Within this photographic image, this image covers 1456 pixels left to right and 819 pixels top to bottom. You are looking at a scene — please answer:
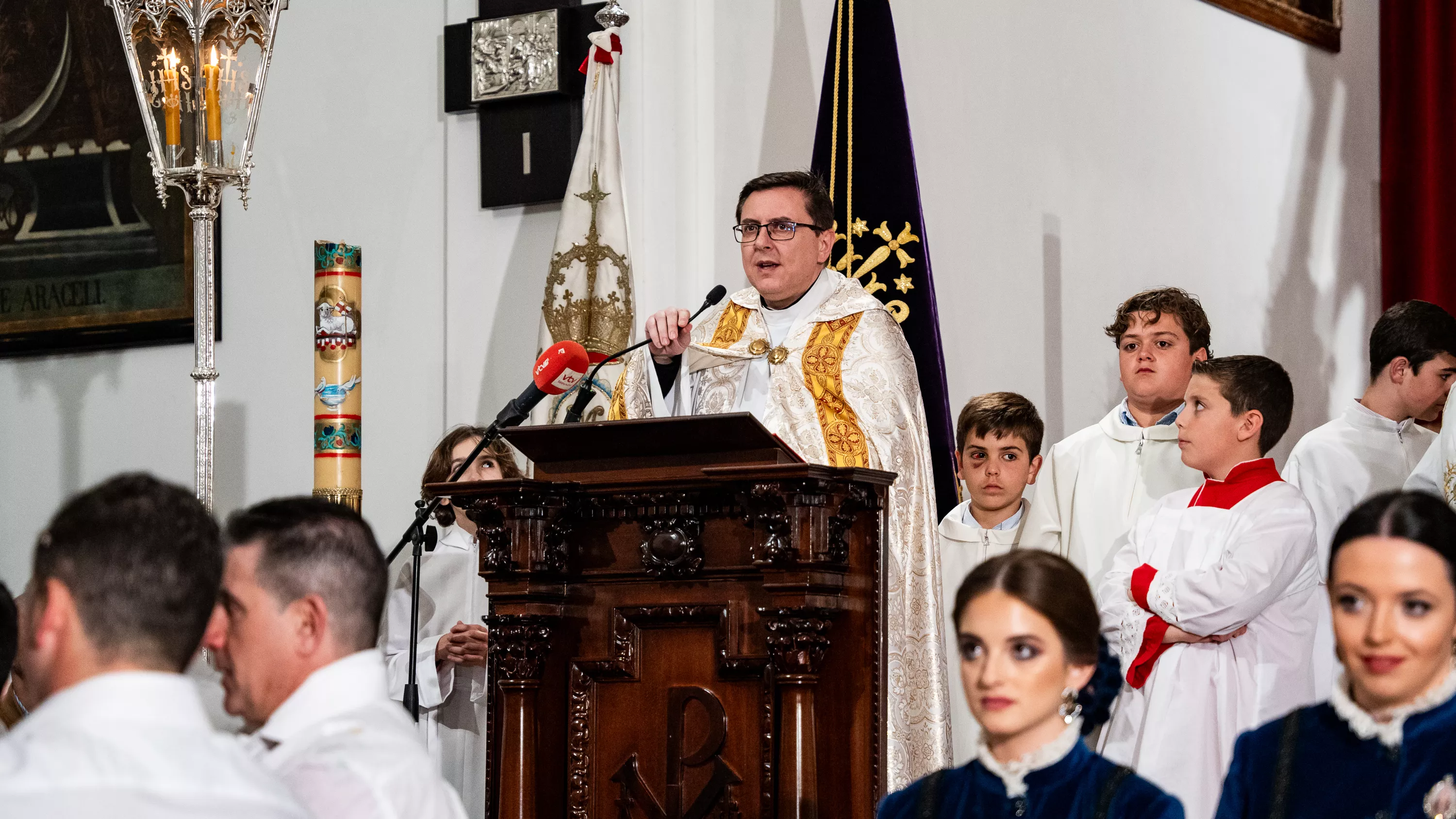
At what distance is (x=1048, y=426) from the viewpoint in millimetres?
7824

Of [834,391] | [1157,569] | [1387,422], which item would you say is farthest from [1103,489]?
[834,391]

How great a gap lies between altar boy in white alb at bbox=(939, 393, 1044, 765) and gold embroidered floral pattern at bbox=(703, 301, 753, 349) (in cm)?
130

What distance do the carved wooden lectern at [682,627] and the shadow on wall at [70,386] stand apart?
160 inches

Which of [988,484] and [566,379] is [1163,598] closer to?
[988,484]

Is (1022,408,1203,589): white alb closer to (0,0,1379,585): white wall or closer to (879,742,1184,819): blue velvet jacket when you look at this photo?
(0,0,1379,585): white wall

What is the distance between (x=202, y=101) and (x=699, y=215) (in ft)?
6.44

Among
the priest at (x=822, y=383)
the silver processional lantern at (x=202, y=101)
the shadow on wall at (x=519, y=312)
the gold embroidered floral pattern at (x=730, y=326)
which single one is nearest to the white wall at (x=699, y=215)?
the shadow on wall at (x=519, y=312)

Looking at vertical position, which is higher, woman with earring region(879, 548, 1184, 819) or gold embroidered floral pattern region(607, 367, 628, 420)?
gold embroidered floral pattern region(607, 367, 628, 420)

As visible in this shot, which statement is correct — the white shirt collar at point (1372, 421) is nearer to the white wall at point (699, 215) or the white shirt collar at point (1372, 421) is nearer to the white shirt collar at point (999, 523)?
the white shirt collar at point (999, 523)

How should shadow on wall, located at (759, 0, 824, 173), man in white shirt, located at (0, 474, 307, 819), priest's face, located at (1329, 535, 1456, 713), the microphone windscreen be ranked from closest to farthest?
man in white shirt, located at (0, 474, 307, 819) → priest's face, located at (1329, 535, 1456, 713) → the microphone windscreen → shadow on wall, located at (759, 0, 824, 173)

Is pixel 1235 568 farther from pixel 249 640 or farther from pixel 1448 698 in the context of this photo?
pixel 249 640

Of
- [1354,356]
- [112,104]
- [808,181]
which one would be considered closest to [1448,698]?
[808,181]

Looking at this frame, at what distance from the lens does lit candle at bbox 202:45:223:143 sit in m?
5.34

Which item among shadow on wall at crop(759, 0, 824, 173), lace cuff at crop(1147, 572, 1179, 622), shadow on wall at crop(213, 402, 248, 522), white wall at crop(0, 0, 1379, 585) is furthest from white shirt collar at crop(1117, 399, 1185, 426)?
shadow on wall at crop(213, 402, 248, 522)
